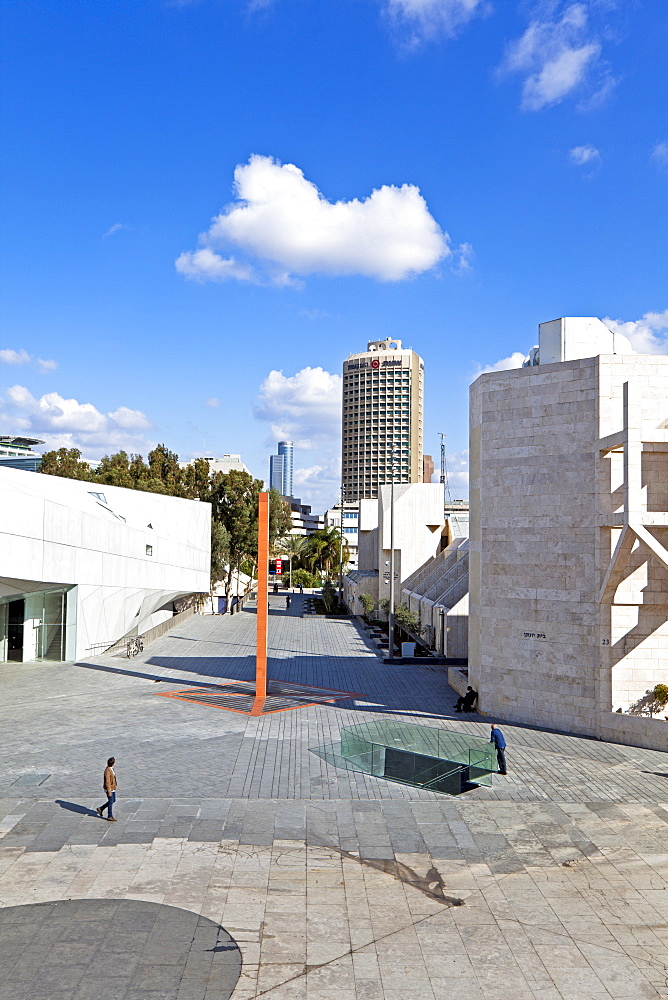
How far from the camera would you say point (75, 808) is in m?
15.6

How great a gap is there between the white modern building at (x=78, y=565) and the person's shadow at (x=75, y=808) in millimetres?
11134

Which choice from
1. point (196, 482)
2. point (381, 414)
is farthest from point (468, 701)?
point (381, 414)

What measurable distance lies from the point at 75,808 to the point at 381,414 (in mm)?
165206

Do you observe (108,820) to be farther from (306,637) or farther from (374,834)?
(306,637)

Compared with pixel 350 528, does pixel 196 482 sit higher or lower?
higher

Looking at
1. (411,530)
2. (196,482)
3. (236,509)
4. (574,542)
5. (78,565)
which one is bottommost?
(78,565)

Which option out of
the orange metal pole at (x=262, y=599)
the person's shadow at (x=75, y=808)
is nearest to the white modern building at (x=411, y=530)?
the orange metal pole at (x=262, y=599)

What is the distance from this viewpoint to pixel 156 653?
38.7 meters

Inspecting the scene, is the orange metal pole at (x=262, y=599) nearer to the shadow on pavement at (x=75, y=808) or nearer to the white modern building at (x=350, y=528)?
the shadow on pavement at (x=75, y=808)

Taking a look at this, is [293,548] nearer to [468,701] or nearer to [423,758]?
[468,701]

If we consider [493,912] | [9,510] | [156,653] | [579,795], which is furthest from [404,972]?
[156,653]

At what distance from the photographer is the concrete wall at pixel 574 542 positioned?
70.9 feet

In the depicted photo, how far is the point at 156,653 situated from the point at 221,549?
35.5 m

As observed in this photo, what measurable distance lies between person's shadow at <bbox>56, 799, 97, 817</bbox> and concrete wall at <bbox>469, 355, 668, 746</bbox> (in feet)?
43.0
